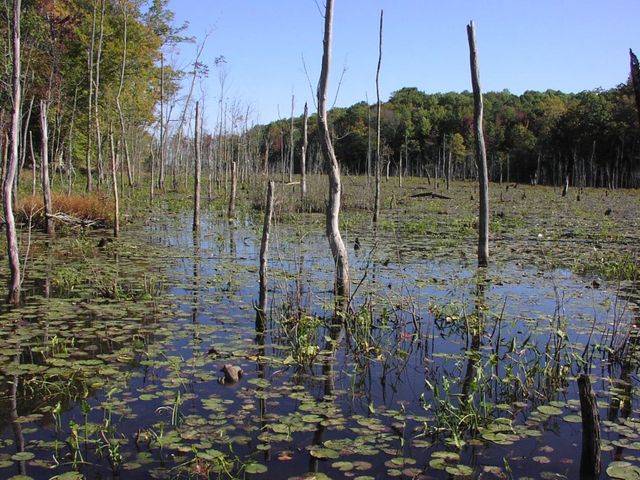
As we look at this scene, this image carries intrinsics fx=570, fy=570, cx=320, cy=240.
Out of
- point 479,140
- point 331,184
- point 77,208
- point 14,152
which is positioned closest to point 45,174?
point 77,208

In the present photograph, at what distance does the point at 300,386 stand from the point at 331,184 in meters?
3.20

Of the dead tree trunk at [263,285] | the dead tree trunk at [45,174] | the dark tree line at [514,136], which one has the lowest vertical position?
the dead tree trunk at [263,285]

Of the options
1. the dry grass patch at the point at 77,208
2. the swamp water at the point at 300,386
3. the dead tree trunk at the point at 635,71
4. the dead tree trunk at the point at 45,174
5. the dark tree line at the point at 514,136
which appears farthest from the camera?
the dark tree line at the point at 514,136

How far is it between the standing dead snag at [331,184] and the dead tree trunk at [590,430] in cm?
386

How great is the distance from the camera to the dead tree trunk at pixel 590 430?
3252mm

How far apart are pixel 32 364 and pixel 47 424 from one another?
3.91ft

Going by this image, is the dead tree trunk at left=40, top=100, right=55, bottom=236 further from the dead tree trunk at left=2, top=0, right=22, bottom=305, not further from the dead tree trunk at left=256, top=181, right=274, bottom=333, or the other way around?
the dead tree trunk at left=256, top=181, right=274, bottom=333

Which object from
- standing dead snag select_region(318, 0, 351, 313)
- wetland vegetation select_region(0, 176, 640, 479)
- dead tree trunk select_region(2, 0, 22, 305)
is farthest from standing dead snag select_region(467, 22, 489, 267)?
dead tree trunk select_region(2, 0, 22, 305)

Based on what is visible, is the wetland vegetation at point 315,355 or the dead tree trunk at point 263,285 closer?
the wetland vegetation at point 315,355

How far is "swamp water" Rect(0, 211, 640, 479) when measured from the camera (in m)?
3.38

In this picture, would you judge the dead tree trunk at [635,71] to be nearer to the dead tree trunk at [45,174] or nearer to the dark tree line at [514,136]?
the dead tree trunk at [45,174]

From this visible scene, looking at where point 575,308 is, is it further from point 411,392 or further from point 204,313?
point 204,313

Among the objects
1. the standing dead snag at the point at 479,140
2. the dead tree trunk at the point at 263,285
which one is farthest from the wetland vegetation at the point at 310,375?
the standing dead snag at the point at 479,140

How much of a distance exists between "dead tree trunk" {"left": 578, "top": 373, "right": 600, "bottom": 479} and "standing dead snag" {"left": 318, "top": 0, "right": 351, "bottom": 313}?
386cm
